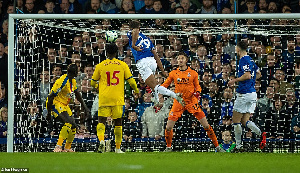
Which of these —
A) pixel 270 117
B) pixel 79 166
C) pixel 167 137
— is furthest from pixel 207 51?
pixel 79 166

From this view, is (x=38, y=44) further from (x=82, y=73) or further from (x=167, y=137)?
(x=167, y=137)

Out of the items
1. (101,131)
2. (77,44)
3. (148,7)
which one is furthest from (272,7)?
(101,131)

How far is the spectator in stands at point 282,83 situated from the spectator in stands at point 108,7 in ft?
14.8

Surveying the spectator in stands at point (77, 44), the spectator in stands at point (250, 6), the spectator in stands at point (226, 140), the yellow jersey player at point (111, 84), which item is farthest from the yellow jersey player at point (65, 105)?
the spectator in stands at point (250, 6)

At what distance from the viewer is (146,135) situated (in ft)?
43.2

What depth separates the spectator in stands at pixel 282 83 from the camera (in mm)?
13328

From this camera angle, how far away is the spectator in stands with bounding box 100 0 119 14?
15507 mm

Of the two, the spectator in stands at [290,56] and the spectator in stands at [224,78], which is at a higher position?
the spectator in stands at [290,56]

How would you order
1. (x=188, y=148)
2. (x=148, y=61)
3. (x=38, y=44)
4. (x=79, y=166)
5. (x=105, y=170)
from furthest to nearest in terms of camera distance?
(x=38, y=44) → (x=188, y=148) → (x=148, y=61) → (x=79, y=166) → (x=105, y=170)

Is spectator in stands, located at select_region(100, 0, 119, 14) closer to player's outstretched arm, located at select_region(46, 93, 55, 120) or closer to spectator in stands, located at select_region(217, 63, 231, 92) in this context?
spectator in stands, located at select_region(217, 63, 231, 92)

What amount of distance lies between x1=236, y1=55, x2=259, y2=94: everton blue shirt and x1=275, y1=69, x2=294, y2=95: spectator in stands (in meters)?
1.91

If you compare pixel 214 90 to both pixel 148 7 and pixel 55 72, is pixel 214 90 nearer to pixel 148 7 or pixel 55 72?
pixel 148 7

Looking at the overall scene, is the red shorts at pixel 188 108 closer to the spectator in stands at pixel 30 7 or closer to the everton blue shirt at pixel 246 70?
the everton blue shirt at pixel 246 70

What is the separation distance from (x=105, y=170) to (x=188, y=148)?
672 cm
